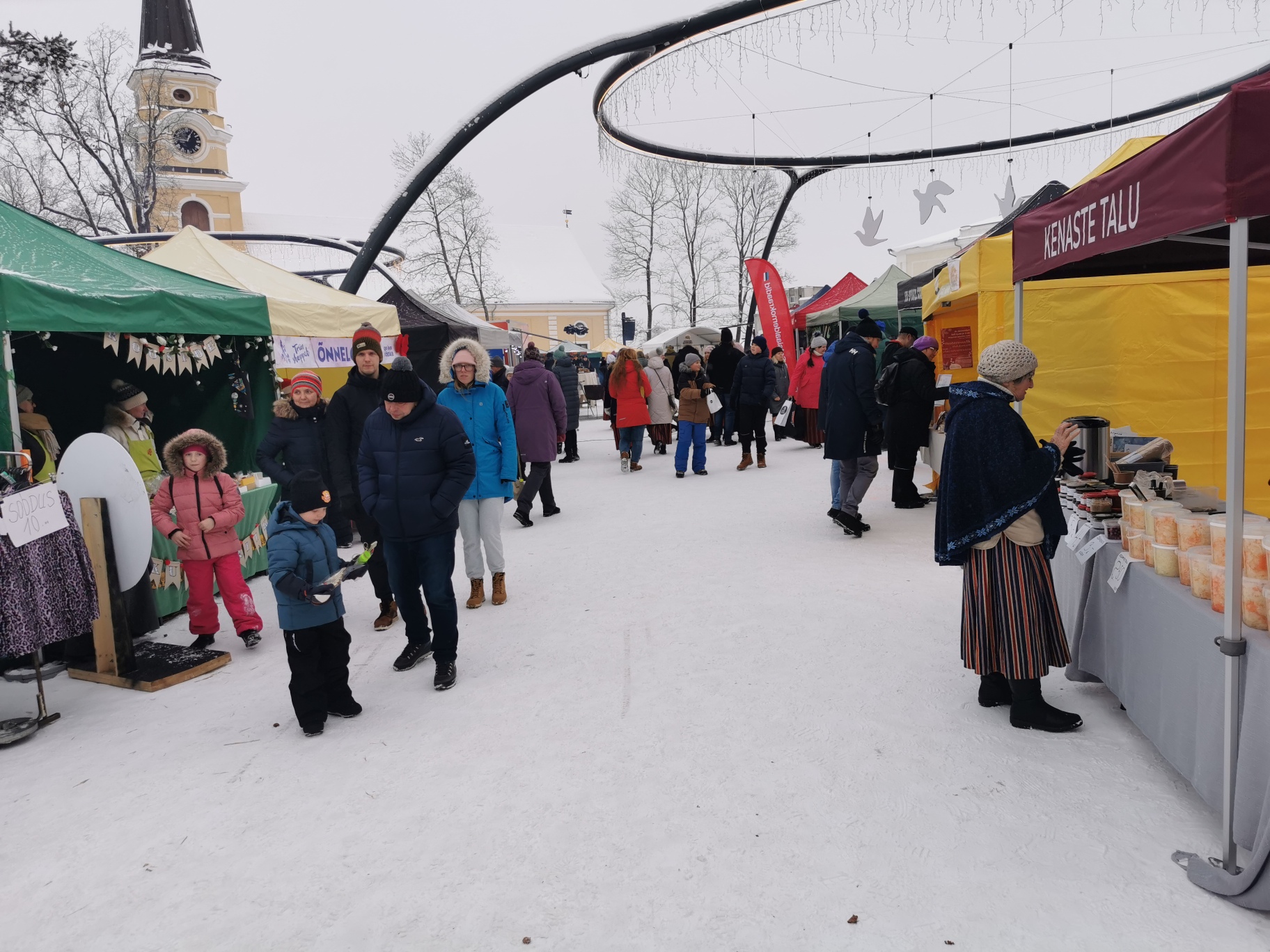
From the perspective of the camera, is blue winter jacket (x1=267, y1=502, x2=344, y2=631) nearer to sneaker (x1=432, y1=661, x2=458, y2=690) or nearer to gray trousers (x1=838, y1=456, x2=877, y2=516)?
sneaker (x1=432, y1=661, x2=458, y2=690)

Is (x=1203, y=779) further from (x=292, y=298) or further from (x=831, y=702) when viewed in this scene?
(x=292, y=298)

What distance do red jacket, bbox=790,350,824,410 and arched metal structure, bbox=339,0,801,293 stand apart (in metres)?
4.70

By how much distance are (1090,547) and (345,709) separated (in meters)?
3.49

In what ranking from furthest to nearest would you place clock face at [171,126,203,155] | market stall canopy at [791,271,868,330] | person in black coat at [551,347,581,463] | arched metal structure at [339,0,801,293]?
clock face at [171,126,203,155], market stall canopy at [791,271,868,330], person in black coat at [551,347,581,463], arched metal structure at [339,0,801,293]

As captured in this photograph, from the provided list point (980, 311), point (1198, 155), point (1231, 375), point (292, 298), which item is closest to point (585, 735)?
point (1231, 375)

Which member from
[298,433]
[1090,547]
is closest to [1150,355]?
[1090,547]

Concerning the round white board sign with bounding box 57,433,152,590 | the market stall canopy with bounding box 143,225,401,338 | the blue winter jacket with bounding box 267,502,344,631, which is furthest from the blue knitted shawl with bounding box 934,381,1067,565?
the market stall canopy with bounding box 143,225,401,338

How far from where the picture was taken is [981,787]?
3096mm

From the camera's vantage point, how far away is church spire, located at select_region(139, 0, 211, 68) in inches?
1745

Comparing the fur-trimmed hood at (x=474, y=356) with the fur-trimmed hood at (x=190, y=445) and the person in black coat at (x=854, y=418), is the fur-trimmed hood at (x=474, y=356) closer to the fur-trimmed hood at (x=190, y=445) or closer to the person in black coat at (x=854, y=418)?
the fur-trimmed hood at (x=190, y=445)

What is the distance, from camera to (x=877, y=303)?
16875mm

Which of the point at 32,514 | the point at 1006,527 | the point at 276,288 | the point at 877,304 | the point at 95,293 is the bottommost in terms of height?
the point at 1006,527

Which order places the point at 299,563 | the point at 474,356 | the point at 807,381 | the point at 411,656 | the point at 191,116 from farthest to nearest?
A: the point at 191,116 → the point at 807,381 → the point at 474,356 → the point at 411,656 → the point at 299,563

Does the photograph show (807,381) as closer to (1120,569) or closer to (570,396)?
(570,396)
